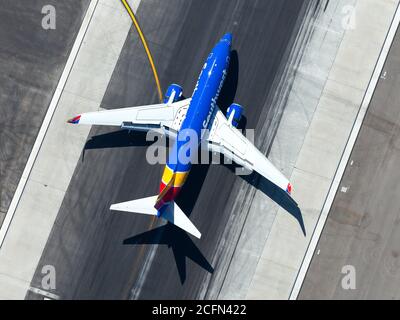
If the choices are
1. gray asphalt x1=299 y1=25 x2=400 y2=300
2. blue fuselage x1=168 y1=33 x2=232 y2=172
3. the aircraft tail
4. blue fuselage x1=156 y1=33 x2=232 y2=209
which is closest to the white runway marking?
the aircraft tail

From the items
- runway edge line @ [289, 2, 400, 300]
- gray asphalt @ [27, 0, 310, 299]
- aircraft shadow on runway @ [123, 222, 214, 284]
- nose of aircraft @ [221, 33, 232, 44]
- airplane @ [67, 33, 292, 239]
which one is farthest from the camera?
runway edge line @ [289, 2, 400, 300]

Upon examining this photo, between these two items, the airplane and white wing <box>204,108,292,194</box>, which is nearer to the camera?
the airplane

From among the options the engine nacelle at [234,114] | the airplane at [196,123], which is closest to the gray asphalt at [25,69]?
the airplane at [196,123]

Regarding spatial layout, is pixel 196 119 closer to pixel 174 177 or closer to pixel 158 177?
pixel 174 177

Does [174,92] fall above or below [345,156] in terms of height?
below

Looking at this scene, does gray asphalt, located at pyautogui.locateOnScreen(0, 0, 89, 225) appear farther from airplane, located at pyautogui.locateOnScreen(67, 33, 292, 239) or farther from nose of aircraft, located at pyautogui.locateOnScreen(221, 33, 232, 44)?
nose of aircraft, located at pyautogui.locateOnScreen(221, 33, 232, 44)

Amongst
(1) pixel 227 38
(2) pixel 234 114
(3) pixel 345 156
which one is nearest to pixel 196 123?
(2) pixel 234 114
